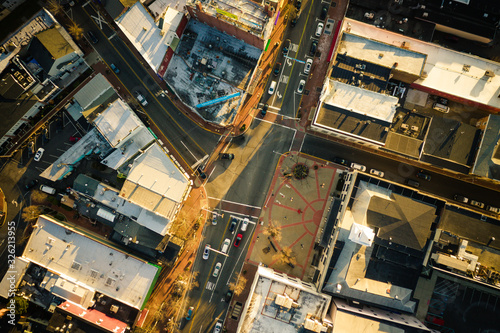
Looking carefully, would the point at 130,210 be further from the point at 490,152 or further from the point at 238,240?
the point at 490,152

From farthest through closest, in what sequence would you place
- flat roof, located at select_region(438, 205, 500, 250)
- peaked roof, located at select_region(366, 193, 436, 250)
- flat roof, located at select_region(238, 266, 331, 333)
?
flat roof, located at select_region(238, 266, 331, 333) → flat roof, located at select_region(438, 205, 500, 250) → peaked roof, located at select_region(366, 193, 436, 250)

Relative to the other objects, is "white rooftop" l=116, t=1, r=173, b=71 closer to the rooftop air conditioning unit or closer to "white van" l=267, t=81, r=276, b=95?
"white van" l=267, t=81, r=276, b=95

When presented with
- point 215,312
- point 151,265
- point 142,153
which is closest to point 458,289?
point 215,312

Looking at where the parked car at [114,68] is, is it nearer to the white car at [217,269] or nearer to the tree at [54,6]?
the tree at [54,6]

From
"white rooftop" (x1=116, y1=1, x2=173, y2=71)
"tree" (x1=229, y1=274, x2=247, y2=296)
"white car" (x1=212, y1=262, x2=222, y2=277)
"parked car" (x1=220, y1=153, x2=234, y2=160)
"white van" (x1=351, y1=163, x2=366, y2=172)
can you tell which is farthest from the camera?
"parked car" (x1=220, y1=153, x2=234, y2=160)

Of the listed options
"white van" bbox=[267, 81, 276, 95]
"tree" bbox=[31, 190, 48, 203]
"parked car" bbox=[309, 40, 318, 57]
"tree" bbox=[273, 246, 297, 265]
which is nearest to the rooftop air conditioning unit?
"parked car" bbox=[309, 40, 318, 57]

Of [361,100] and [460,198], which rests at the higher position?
[361,100]

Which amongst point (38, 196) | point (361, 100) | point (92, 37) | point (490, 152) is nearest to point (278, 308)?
point (361, 100)
